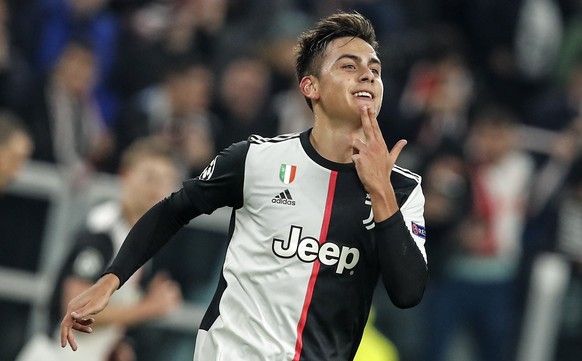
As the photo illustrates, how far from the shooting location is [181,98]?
10.3 metres

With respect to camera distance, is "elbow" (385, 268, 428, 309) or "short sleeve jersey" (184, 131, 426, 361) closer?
"elbow" (385, 268, 428, 309)

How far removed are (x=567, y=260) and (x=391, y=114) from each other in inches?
73.5

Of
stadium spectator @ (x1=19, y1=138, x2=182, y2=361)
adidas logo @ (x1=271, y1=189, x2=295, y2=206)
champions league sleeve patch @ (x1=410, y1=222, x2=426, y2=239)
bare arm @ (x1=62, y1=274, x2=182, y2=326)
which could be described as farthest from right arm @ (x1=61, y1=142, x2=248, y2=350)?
bare arm @ (x1=62, y1=274, x2=182, y2=326)

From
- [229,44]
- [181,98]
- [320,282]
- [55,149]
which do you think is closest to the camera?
[320,282]

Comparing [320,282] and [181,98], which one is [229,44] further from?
[320,282]

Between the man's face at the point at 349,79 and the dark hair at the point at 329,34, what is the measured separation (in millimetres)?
30

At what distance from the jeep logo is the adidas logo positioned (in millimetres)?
136

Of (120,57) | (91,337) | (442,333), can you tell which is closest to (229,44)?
(120,57)

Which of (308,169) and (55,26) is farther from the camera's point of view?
(55,26)

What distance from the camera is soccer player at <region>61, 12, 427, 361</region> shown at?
486 cm

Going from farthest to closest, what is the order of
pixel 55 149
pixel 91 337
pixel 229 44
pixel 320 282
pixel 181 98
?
pixel 229 44
pixel 181 98
pixel 55 149
pixel 91 337
pixel 320 282

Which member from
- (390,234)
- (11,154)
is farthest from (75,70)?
(390,234)

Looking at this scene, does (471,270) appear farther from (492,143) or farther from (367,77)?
(367,77)

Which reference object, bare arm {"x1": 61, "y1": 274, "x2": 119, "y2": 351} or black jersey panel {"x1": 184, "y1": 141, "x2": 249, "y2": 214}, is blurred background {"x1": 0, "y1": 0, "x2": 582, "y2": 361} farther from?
bare arm {"x1": 61, "y1": 274, "x2": 119, "y2": 351}
